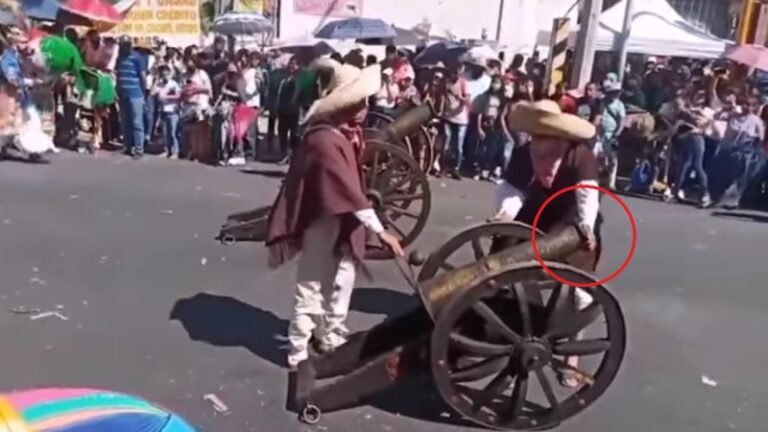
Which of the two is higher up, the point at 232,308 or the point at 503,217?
the point at 503,217

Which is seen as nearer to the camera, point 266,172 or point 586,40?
point 586,40

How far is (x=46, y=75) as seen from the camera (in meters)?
12.8

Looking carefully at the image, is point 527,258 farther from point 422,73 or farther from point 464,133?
point 422,73

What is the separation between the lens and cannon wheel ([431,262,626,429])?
15.7ft

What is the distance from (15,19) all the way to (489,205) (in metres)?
9.37

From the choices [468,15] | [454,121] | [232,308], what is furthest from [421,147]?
[468,15]

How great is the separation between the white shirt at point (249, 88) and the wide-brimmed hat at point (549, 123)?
9.17m

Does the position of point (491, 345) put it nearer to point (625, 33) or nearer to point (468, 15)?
point (625, 33)

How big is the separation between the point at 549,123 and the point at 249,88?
372 inches

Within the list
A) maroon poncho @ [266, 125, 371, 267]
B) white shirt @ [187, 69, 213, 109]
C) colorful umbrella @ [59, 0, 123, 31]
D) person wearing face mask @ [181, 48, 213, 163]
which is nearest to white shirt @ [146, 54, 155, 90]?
person wearing face mask @ [181, 48, 213, 163]

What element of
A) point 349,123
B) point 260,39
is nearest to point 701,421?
point 349,123

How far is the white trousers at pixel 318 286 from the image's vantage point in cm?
561

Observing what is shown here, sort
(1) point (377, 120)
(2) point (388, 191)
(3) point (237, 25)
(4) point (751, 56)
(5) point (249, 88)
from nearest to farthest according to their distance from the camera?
1. (2) point (388, 191)
2. (1) point (377, 120)
3. (5) point (249, 88)
4. (4) point (751, 56)
5. (3) point (237, 25)

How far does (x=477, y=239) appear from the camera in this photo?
5754mm
